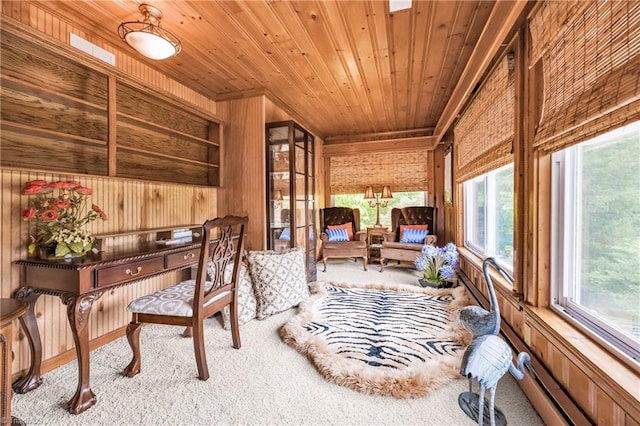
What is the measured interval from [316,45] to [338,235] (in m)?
3.08

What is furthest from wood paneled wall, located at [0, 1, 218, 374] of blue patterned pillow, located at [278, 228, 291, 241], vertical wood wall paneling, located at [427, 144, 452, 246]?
vertical wood wall paneling, located at [427, 144, 452, 246]

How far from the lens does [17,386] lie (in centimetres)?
163

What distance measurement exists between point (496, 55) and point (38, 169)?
339cm

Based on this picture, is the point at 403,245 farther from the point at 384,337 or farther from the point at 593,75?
the point at 593,75

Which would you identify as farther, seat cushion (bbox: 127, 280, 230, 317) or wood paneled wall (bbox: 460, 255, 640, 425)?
seat cushion (bbox: 127, 280, 230, 317)

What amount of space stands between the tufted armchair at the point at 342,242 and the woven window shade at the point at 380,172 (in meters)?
0.60

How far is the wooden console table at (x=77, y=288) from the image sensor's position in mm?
1502

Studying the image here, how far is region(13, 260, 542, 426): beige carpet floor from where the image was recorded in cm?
138

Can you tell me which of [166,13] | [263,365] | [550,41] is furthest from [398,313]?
[166,13]

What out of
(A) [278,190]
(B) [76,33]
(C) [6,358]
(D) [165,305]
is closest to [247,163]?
(A) [278,190]

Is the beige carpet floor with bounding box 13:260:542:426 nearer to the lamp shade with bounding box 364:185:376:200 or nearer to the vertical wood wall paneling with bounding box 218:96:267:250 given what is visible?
the vertical wood wall paneling with bounding box 218:96:267:250

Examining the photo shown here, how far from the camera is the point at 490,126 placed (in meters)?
2.40

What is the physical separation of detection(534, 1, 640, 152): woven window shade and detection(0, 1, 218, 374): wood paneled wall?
2888 mm

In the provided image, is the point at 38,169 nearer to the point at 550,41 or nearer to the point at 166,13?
the point at 166,13
